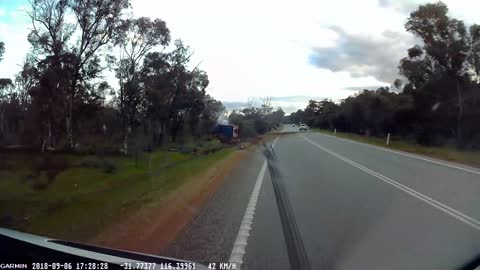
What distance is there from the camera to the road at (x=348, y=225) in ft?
20.9

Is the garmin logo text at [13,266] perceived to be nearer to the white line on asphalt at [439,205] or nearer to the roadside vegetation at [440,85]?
the white line on asphalt at [439,205]

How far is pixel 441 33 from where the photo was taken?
1866 inches

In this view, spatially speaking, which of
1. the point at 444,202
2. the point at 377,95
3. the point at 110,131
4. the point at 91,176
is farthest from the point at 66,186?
the point at 377,95

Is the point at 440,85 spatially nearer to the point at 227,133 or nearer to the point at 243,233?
the point at 227,133

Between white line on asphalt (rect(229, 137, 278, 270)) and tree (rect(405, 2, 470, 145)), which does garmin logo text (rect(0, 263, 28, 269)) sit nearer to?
white line on asphalt (rect(229, 137, 278, 270))

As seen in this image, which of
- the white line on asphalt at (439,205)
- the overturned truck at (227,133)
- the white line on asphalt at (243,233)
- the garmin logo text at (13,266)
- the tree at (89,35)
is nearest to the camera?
the garmin logo text at (13,266)

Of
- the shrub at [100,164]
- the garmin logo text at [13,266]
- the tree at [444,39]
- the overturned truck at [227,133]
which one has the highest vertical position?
the tree at [444,39]

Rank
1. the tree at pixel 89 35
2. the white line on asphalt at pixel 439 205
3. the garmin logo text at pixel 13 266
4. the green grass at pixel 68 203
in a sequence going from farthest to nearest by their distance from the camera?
the tree at pixel 89 35, the green grass at pixel 68 203, the white line on asphalt at pixel 439 205, the garmin logo text at pixel 13 266

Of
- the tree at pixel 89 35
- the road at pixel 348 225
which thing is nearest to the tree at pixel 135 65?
the tree at pixel 89 35

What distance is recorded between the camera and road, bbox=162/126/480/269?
638 centimetres

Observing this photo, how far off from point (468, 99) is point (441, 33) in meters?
6.98

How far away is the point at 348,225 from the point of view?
8453mm

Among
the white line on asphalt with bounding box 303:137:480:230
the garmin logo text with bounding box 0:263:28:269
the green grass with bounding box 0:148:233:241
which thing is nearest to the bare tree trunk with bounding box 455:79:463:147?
the green grass with bounding box 0:148:233:241

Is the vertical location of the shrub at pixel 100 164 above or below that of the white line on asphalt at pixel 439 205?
below
